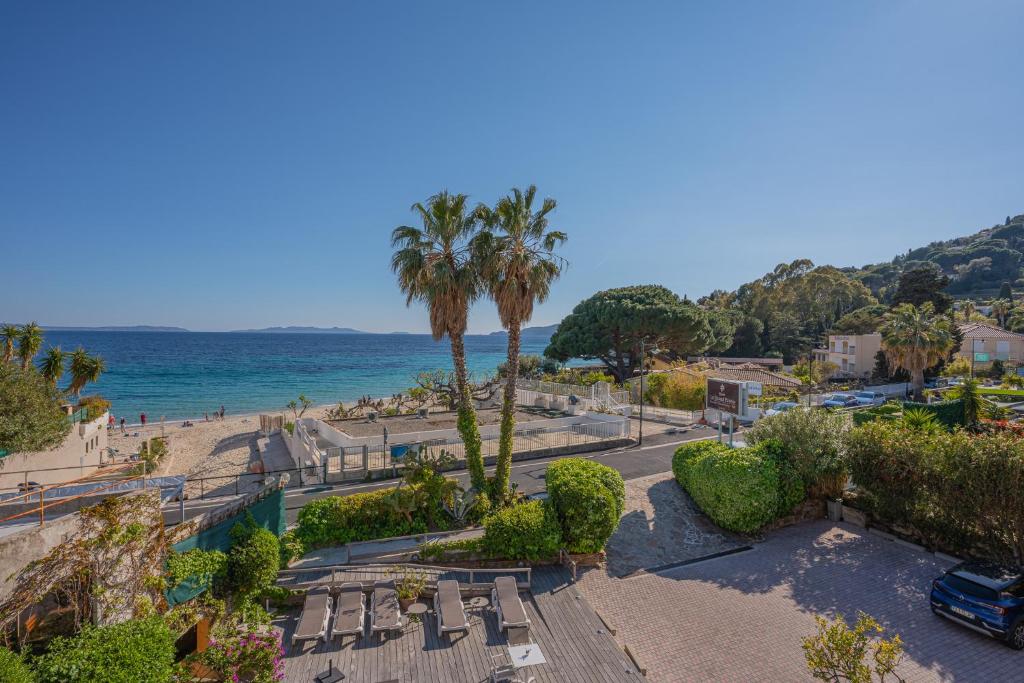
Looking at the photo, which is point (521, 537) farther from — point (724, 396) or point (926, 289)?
point (926, 289)

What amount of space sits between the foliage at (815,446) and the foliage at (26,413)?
74.7 ft

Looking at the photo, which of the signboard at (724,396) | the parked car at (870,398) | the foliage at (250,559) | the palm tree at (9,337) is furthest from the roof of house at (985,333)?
the palm tree at (9,337)

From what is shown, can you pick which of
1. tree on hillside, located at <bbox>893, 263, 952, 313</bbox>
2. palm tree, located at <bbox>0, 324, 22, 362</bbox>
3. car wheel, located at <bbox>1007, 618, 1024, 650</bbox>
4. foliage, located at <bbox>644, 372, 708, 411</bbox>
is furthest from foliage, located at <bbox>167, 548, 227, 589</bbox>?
tree on hillside, located at <bbox>893, 263, 952, 313</bbox>

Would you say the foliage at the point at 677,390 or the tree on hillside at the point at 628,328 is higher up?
the tree on hillside at the point at 628,328

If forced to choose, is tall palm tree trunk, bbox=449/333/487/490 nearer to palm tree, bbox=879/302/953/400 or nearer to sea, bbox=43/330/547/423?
sea, bbox=43/330/547/423

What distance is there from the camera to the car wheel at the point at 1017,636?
28.9 feet

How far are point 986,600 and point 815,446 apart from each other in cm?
569

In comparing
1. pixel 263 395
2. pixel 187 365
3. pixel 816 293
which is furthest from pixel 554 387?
pixel 187 365

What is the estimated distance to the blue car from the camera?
886 centimetres

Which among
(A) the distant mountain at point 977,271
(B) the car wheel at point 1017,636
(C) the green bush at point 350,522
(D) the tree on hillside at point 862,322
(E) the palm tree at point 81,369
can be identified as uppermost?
(A) the distant mountain at point 977,271

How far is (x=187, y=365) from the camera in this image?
87.8 metres

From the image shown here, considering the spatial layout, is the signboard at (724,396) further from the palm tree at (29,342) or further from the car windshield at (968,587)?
the palm tree at (29,342)

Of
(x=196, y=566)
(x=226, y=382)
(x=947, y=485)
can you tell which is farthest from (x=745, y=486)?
(x=226, y=382)

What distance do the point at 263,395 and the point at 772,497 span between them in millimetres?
60339
